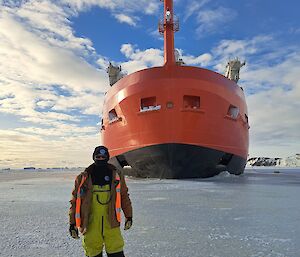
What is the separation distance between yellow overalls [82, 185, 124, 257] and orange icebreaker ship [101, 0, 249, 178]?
29.2 feet

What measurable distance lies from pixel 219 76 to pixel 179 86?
6.65ft

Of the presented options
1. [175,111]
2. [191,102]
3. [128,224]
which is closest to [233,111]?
[191,102]

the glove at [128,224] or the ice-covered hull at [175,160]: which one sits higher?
the ice-covered hull at [175,160]

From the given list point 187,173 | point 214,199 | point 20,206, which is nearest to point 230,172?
point 187,173

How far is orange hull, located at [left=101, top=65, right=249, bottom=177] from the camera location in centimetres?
1155

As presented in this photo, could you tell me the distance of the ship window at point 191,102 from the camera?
11.9 metres

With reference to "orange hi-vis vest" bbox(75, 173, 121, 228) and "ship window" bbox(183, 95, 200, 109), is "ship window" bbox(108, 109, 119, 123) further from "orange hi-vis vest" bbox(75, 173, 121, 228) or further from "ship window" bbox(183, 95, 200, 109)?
"orange hi-vis vest" bbox(75, 173, 121, 228)

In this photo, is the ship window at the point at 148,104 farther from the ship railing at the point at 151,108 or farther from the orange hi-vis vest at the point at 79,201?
the orange hi-vis vest at the point at 79,201

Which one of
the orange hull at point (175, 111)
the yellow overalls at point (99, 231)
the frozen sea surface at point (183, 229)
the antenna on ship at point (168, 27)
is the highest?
the antenna on ship at point (168, 27)

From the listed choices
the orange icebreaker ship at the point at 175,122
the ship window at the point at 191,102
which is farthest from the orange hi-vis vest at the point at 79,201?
the ship window at the point at 191,102

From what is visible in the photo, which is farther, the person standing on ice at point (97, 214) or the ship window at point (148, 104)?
the ship window at point (148, 104)

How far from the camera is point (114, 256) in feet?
8.34

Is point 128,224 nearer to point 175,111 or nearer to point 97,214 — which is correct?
point 97,214

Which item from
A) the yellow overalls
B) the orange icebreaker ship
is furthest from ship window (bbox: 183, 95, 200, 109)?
the yellow overalls
